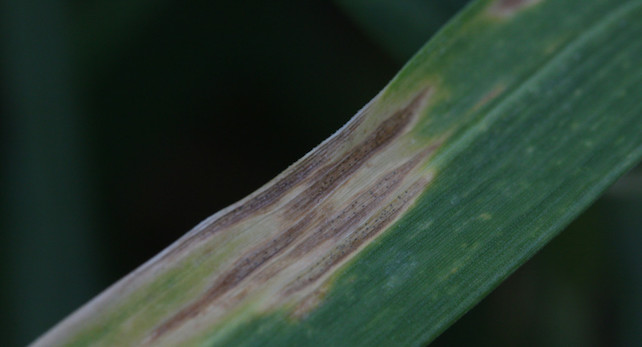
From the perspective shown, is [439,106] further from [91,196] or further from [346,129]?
[91,196]

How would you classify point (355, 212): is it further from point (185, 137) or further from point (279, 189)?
point (185, 137)

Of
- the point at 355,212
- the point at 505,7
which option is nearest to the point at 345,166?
the point at 355,212

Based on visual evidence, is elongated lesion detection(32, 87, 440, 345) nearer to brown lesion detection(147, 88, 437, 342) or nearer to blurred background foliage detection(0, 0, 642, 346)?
brown lesion detection(147, 88, 437, 342)

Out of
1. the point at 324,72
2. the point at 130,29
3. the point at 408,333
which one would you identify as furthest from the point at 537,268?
the point at 130,29

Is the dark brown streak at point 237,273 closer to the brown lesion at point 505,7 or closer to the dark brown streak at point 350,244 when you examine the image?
the dark brown streak at point 350,244

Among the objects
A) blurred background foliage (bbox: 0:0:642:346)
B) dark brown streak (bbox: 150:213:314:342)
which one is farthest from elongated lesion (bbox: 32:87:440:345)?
blurred background foliage (bbox: 0:0:642:346)

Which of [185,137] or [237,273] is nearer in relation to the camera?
[237,273]
